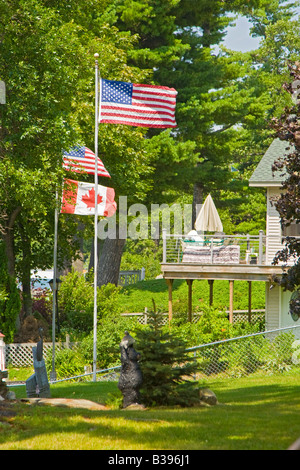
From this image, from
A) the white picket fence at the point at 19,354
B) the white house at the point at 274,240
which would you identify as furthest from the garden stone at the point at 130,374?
the white house at the point at 274,240

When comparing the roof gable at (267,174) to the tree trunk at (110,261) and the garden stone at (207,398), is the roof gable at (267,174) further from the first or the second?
the garden stone at (207,398)

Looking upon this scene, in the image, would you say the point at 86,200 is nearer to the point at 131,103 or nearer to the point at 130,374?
the point at 131,103

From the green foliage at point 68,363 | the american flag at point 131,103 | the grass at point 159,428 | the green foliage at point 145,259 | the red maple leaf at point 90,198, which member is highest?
the american flag at point 131,103

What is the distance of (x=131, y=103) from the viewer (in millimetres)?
18766

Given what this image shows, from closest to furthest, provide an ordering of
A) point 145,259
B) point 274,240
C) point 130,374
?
point 130,374 → point 274,240 → point 145,259

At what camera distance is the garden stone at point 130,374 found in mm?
11922

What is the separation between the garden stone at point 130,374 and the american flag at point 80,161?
9099 mm

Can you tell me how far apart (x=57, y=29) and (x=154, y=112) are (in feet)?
12.8

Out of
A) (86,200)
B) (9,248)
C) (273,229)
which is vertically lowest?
(9,248)

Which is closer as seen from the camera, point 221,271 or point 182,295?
point 221,271

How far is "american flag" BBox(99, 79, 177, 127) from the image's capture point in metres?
18.7

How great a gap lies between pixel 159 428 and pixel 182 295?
2211 cm

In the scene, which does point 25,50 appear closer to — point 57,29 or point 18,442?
point 57,29

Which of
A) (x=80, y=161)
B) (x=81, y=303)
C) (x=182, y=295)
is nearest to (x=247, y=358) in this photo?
(x=80, y=161)
